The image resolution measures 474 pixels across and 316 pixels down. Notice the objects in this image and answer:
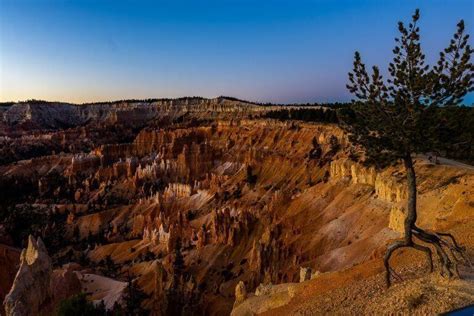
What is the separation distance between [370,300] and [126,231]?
167 ft

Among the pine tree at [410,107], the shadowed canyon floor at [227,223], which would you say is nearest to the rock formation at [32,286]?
the shadowed canyon floor at [227,223]

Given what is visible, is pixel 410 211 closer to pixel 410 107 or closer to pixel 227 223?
pixel 410 107

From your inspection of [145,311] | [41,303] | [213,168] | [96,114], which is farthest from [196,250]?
[96,114]

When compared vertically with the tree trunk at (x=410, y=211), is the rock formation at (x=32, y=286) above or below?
below

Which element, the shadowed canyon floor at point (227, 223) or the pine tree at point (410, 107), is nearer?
the pine tree at point (410, 107)

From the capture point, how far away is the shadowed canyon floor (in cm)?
1769

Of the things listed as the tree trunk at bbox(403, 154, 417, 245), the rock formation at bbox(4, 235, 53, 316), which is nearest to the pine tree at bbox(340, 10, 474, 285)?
the tree trunk at bbox(403, 154, 417, 245)

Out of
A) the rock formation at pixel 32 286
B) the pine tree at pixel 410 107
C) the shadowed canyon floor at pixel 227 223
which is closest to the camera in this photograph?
the pine tree at pixel 410 107

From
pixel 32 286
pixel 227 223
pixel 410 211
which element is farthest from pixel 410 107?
pixel 227 223

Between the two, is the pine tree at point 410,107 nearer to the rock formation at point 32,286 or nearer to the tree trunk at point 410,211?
the tree trunk at point 410,211

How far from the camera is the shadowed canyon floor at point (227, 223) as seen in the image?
58.0ft

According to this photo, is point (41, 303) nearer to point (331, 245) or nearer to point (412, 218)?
point (331, 245)

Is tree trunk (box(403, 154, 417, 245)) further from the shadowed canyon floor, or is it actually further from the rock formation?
the rock formation

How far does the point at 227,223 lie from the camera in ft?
153
